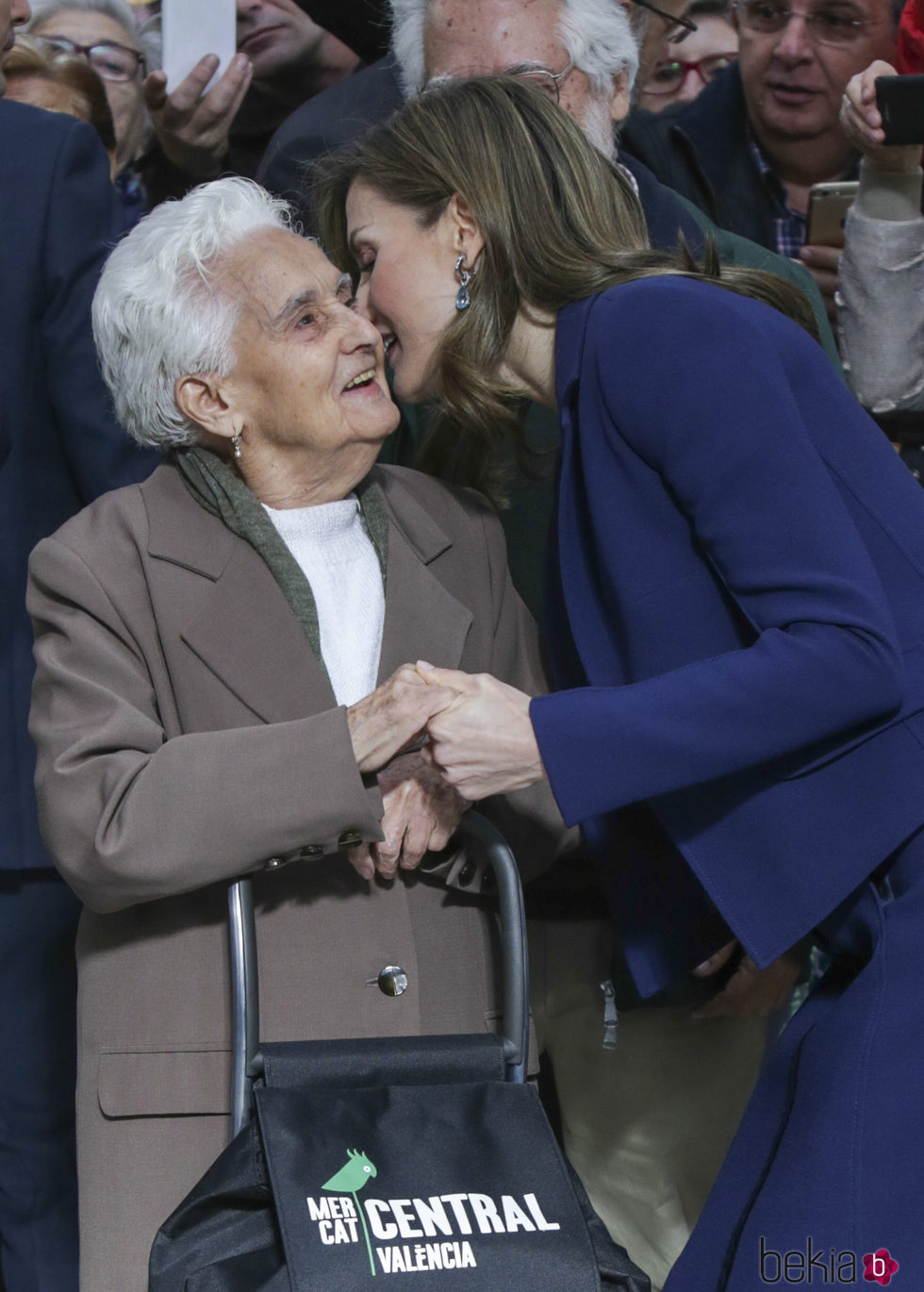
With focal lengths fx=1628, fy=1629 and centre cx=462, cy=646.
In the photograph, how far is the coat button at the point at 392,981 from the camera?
208cm

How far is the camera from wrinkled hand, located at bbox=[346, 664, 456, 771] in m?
1.88

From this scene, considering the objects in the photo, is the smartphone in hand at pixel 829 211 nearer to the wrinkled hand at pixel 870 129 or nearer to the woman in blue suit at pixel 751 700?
the wrinkled hand at pixel 870 129

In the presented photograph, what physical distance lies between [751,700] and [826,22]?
241cm

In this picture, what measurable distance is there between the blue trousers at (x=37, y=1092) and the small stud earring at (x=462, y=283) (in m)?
1.26

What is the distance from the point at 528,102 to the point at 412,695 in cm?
88

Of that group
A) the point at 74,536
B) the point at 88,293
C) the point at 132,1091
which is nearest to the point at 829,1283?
the point at 132,1091

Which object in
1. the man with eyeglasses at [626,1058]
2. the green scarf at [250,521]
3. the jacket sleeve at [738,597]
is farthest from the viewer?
the man with eyeglasses at [626,1058]

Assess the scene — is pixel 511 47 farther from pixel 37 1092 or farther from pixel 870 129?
pixel 37 1092

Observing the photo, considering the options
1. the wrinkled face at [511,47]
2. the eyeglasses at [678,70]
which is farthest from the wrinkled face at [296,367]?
the eyeglasses at [678,70]

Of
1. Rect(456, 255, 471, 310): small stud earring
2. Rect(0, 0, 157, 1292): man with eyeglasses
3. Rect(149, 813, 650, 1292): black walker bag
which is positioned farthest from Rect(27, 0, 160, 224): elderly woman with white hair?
Rect(149, 813, 650, 1292): black walker bag

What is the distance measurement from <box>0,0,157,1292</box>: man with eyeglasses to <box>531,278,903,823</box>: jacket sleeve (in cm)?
118

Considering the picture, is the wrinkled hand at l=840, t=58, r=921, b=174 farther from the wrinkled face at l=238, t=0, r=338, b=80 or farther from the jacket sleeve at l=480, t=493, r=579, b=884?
the wrinkled face at l=238, t=0, r=338, b=80

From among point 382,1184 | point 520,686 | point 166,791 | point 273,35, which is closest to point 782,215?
point 273,35

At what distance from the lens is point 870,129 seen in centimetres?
299
